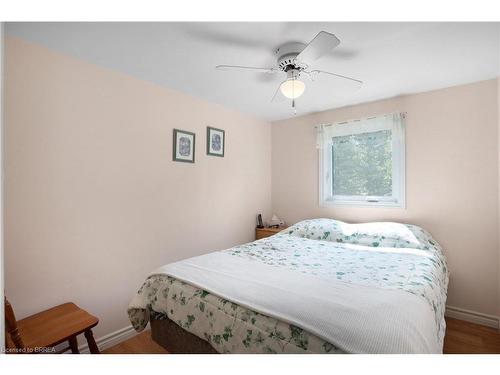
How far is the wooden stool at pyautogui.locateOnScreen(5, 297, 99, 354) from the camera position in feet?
3.87

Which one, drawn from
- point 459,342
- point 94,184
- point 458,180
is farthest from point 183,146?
point 459,342

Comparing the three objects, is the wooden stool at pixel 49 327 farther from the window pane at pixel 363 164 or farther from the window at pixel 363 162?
the window pane at pixel 363 164

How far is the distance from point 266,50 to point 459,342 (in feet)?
8.65

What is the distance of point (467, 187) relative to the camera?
2.24m

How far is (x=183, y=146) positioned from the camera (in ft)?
8.16

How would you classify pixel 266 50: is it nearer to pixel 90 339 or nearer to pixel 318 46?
pixel 318 46

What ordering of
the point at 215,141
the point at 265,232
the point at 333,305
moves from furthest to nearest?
the point at 265,232
the point at 215,141
the point at 333,305

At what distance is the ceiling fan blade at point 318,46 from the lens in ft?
4.20

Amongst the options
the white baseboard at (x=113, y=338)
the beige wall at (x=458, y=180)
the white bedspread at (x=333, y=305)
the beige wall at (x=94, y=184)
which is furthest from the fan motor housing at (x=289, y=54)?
the white baseboard at (x=113, y=338)

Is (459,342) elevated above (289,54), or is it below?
below

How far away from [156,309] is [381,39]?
2.20 meters

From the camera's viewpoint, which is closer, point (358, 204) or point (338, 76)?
point (338, 76)

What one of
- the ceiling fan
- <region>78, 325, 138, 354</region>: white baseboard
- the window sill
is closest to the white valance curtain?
the window sill

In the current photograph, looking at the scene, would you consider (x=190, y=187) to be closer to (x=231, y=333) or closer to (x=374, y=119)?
(x=231, y=333)
